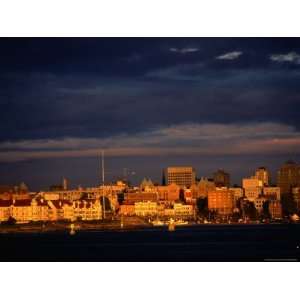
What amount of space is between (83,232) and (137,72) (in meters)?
2.48

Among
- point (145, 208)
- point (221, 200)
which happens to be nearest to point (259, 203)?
point (221, 200)

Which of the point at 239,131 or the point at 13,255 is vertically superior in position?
the point at 239,131

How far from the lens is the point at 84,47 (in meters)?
11.6

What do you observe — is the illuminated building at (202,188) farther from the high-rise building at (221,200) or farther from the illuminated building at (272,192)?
the illuminated building at (272,192)

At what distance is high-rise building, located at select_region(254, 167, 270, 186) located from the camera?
12.6 metres

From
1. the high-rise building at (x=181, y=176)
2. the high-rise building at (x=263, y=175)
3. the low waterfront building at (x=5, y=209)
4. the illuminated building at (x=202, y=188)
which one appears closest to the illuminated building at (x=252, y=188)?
the high-rise building at (x=263, y=175)

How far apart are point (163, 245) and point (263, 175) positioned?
177 centimetres

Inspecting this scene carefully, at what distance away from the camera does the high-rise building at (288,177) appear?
1254 cm

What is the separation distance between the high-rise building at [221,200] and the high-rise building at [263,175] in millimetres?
748

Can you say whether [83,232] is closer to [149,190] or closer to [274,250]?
[149,190]

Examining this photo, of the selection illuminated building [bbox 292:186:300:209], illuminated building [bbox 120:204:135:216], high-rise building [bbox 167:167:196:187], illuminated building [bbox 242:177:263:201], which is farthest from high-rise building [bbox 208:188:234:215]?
illuminated building [bbox 120:204:135:216]
